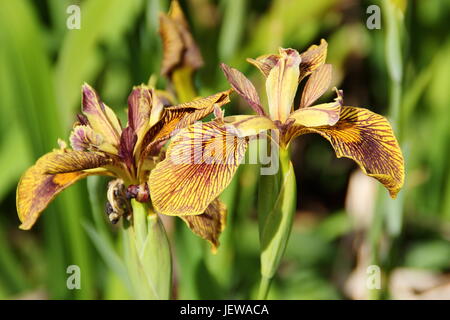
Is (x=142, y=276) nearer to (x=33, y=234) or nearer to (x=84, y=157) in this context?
(x=84, y=157)

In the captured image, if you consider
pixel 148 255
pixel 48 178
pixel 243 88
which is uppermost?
pixel 243 88

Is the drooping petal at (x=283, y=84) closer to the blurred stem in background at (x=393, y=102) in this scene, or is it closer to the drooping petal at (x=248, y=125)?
the drooping petal at (x=248, y=125)

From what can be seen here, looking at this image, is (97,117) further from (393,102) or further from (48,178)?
(393,102)

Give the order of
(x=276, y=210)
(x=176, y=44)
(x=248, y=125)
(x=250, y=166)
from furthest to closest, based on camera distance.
Result: (x=250, y=166) < (x=176, y=44) < (x=276, y=210) < (x=248, y=125)

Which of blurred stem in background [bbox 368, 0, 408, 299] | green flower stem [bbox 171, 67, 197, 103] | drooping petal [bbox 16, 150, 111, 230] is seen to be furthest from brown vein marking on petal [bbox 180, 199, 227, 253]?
blurred stem in background [bbox 368, 0, 408, 299]

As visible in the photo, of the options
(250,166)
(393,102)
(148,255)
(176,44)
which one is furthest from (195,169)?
(250,166)
